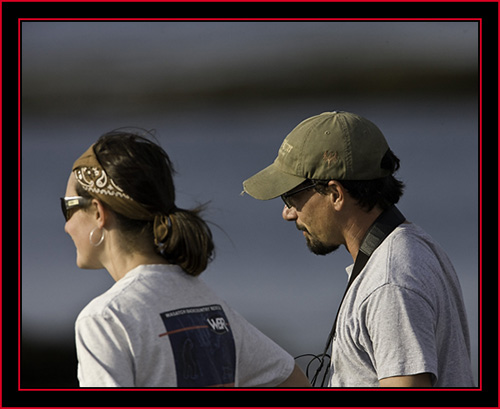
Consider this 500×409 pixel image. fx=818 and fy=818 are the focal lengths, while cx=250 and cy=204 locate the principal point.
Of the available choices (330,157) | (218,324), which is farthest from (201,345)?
(330,157)

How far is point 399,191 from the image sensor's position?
9.19 feet

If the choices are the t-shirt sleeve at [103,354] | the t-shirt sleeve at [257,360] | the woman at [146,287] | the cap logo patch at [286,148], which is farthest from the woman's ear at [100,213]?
the cap logo patch at [286,148]

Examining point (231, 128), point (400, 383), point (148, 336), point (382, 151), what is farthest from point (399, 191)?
point (231, 128)

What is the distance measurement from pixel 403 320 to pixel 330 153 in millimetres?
662

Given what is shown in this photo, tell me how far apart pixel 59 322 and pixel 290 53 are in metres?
7.70

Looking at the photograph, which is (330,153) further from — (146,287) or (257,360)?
(146,287)

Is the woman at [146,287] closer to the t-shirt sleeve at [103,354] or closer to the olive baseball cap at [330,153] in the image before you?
the t-shirt sleeve at [103,354]

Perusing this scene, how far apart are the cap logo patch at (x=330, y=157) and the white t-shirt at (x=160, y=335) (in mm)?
670

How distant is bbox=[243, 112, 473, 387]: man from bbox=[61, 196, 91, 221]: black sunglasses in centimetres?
72

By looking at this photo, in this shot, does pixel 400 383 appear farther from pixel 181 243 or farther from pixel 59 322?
pixel 59 322

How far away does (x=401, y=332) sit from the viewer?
7.53ft

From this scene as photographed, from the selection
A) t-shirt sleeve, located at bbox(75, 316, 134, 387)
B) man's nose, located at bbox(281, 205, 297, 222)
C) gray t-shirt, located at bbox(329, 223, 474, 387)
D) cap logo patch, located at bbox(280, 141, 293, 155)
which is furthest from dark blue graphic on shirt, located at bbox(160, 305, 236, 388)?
cap logo patch, located at bbox(280, 141, 293, 155)

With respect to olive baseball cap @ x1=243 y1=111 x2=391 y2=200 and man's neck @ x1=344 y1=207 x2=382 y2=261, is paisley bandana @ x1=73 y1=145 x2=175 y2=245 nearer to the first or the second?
olive baseball cap @ x1=243 y1=111 x2=391 y2=200

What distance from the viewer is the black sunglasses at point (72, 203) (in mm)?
2271
